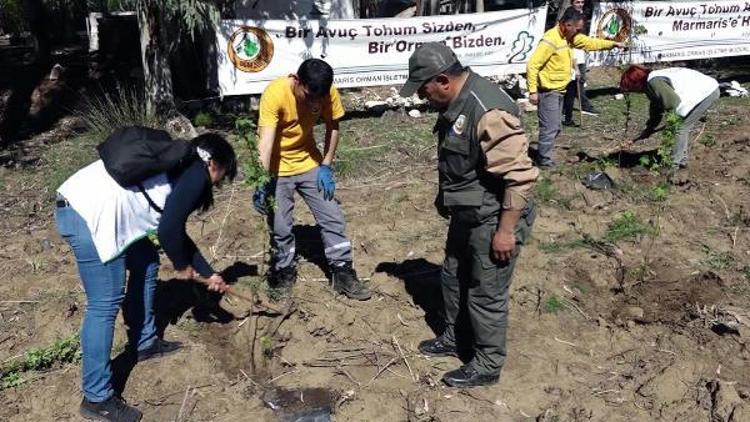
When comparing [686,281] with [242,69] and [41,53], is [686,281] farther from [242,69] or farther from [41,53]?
[41,53]

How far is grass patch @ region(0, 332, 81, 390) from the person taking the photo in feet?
13.6

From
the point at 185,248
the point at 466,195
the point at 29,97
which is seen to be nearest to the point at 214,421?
the point at 185,248

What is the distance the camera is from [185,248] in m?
3.82

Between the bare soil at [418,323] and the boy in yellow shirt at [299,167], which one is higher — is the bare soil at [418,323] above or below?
below

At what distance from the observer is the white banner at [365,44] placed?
375 inches

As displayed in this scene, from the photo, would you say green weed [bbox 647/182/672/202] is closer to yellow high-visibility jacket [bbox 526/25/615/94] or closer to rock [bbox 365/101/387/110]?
yellow high-visibility jacket [bbox 526/25/615/94]

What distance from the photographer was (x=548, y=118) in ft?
24.2

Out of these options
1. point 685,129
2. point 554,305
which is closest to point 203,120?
point 685,129

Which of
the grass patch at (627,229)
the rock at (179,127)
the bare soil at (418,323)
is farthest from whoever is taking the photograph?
the rock at (179,127)

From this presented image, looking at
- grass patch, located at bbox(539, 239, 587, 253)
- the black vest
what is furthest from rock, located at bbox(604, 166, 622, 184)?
the black vest

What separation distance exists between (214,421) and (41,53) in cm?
1019

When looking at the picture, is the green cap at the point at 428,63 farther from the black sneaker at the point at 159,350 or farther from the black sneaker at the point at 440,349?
the black sneaker at the point at 159,350

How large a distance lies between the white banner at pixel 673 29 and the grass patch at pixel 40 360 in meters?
9.49

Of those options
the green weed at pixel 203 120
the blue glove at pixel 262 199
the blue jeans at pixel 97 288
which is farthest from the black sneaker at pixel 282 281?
the green weed at pixel 203 120
